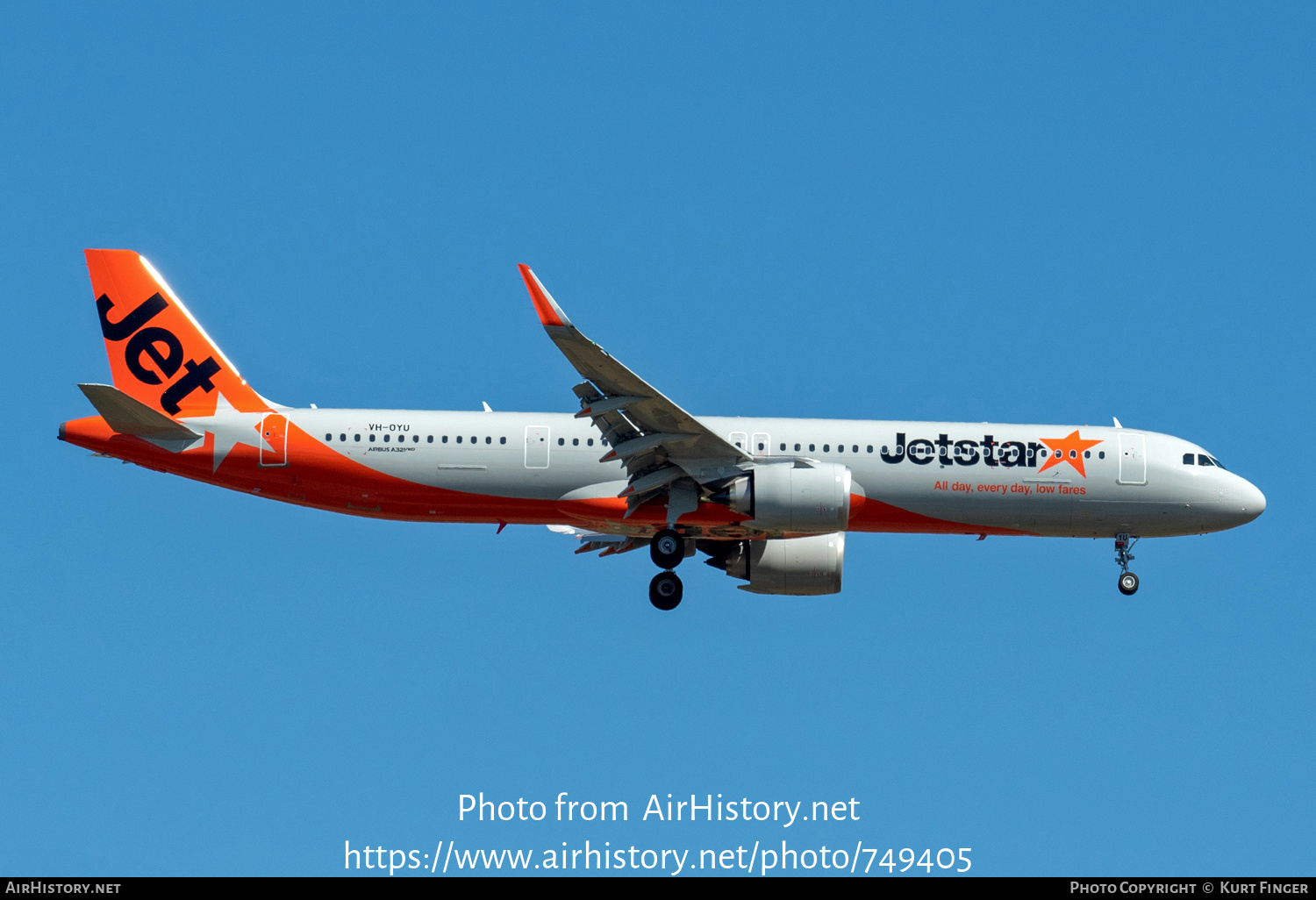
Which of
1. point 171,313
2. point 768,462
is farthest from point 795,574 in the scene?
point 171,313

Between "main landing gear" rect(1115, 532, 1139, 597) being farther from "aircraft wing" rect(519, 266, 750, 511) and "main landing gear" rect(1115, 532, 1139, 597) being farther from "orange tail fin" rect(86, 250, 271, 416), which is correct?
"orange tail fin" rect(86, 250, 271, 416)

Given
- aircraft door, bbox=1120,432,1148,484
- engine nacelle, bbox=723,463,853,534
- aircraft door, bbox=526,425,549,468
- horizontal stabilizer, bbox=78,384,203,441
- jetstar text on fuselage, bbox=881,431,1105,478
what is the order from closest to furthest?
engine nacelle, bbox=723,463,853,534 → horizontal stabilizer, bbox=78,384,203,441 → aircraft door, bbox=526,425,549,468 → jetstar text on fuselage, bbox=881,431,1105,478 → aircraft door, bbox=1120,432,1148,484

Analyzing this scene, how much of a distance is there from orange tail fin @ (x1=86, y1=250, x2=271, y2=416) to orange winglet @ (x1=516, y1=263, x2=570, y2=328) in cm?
831

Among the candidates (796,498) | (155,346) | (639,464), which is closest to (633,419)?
(639,464)

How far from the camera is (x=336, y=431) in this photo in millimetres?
32469

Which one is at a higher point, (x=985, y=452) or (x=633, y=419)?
(x=985, y=452)

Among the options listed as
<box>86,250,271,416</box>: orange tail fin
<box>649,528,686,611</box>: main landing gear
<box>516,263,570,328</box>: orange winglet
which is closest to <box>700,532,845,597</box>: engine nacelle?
<box>649,528,686,611</box>: main landing gear

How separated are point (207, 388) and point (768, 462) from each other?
12102 mm

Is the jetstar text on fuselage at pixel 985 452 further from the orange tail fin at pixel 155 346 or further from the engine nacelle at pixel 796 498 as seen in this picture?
the orange tail fin at pixel 155 346

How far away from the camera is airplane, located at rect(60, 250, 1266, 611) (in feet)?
103

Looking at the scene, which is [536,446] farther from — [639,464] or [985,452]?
[985,452]

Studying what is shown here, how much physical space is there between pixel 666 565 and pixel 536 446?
3.67m

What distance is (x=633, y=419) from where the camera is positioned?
1212 inches

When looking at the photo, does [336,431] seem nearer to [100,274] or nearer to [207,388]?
[207,388]
